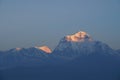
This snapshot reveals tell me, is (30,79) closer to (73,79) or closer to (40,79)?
(40,79)

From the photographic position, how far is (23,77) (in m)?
200

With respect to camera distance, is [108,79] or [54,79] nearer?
[108,79]

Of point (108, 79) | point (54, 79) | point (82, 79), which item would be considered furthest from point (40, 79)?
point (108, 79)

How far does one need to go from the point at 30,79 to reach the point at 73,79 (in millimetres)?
18990

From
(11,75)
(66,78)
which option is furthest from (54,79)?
(11,75)

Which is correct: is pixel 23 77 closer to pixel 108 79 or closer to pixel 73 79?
pixel 73 79

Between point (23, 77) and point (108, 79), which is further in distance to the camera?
point (23, 77)

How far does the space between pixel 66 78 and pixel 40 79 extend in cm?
1160

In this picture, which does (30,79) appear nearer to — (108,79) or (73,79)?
(73,79)

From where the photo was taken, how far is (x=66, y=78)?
199125 millimetres

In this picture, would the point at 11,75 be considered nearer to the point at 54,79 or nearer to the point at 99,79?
the point at 54,79

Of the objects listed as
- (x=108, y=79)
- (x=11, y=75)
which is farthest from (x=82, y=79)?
(x=11, y=75)

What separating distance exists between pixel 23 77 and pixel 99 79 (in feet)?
113

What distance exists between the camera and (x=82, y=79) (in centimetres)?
19362
